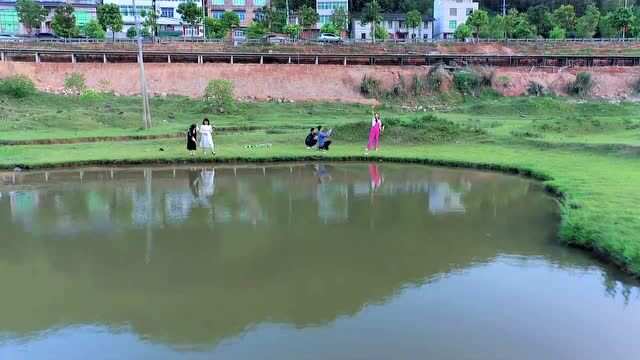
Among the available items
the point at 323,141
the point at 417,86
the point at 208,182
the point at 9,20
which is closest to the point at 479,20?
the point at 417,86

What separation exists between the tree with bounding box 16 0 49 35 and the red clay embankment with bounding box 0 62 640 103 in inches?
754

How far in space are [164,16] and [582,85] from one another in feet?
170

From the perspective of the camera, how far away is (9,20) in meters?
69.5

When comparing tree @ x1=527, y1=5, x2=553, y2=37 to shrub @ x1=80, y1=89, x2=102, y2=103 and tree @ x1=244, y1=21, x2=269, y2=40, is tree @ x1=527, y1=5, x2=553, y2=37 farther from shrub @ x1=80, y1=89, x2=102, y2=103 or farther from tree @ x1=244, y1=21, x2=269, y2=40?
shrub @ x1=80, y1=89, x2=102, y2=103

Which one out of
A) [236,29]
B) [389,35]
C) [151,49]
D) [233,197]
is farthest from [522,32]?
[233,197]

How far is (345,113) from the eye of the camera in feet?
140

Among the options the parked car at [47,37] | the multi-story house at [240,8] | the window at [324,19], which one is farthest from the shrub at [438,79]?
the parked car at [47,37]

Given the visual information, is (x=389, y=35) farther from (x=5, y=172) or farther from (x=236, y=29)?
(x=5, y=172)

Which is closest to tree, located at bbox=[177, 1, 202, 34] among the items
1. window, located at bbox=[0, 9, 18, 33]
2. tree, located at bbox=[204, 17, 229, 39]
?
tree, located at bbox=[204, 17, 229, 39]

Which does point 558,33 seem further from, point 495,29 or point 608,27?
point 495,29

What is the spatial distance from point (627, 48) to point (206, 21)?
157 feet

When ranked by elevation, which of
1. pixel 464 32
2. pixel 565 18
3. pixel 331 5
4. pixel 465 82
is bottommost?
pixel 465 82

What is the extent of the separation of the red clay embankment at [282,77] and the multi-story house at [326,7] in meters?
30.2

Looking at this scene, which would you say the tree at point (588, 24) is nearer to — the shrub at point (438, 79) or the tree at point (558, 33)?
the tree at point (558, 33)
